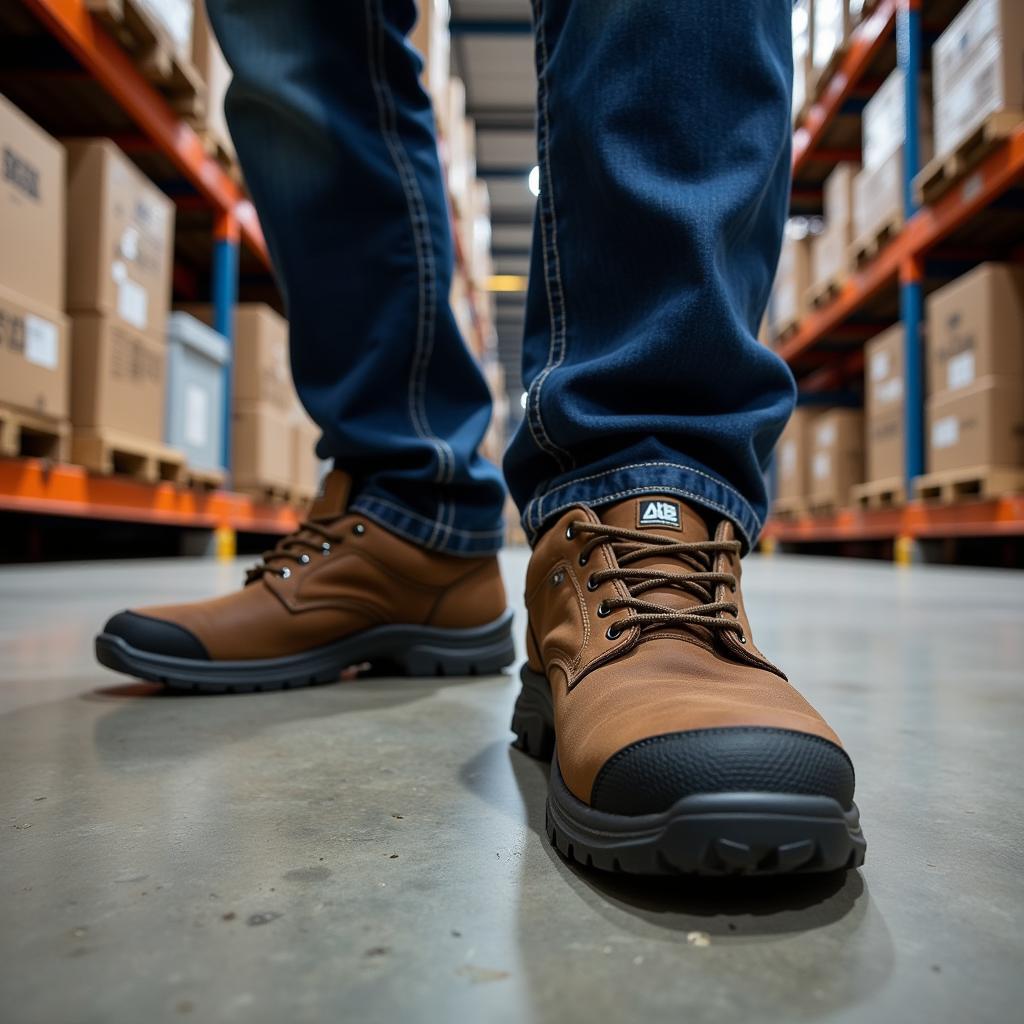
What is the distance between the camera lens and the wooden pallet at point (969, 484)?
3.09m

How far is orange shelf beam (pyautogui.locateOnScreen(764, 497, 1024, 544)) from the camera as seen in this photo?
3.09m

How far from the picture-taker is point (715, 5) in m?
0.60

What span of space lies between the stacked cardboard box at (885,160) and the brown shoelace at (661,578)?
4029 mm

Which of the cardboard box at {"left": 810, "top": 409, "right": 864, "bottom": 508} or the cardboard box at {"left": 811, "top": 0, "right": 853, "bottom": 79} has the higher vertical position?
the cardboard box at {"left": 811, "top": 0, "right": 853, "bottom": 79}

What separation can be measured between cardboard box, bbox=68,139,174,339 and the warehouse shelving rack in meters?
2.97

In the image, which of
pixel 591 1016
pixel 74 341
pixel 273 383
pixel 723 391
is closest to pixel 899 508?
pixel 273 383

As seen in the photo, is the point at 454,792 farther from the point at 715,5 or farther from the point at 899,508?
the point at 899,508

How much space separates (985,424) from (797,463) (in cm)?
278

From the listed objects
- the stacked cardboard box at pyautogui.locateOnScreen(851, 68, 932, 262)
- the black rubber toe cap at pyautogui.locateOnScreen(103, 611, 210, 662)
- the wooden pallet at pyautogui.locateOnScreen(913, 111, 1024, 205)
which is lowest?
the black rubber toe cap at pyautogui.locateOnScreen(103, 611, 210, 662)

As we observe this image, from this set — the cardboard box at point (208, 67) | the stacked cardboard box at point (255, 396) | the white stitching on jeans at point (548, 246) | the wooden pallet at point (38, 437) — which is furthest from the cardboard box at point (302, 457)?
the white stitching on jeans at point (548, 246)

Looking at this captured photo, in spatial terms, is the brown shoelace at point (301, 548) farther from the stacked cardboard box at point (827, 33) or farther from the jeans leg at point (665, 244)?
the stacked cardboard box at point (827, 33)

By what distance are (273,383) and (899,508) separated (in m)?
A: 3.16

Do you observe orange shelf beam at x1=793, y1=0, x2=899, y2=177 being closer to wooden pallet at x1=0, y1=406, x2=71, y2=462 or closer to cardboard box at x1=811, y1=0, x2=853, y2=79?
cardboard box at x1=811, y1=0, x2=853, y2=79

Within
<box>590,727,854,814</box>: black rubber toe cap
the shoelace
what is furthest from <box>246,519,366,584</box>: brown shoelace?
<box>590,727,854,814</box>: black rubber toe cap
